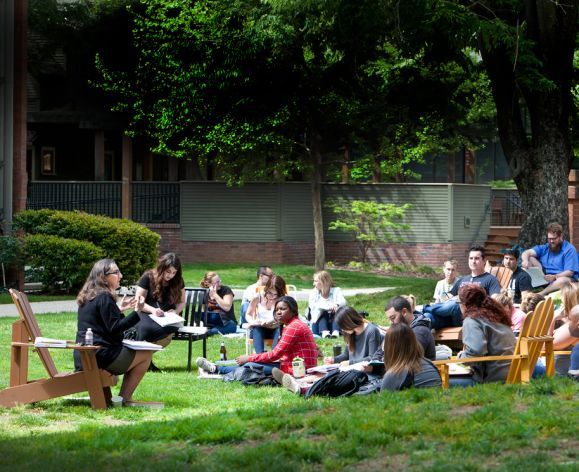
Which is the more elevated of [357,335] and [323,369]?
[357,335]

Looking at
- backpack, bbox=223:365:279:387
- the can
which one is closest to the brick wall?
backpack, bbox=223:365:279:387

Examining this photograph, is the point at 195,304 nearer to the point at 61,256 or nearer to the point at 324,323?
the point at 324,323

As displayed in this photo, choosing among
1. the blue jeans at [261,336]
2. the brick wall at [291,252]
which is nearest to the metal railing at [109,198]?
the brick wall at [291,252]

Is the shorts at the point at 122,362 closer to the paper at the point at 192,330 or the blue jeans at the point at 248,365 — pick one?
the blue jeans at the point at 248,365

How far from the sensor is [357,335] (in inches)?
475

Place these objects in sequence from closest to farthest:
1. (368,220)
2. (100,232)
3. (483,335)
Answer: (483,335), (100,232), (368,220)

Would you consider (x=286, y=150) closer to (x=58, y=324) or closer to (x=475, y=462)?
(x=58, y=324)

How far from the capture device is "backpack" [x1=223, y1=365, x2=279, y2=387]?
499 inches

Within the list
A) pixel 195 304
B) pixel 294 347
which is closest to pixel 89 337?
pixel 294 347

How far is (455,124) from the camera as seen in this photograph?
3284 cm

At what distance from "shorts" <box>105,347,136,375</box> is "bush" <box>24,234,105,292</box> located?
42.6 feet

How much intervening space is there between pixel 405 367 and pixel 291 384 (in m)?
1.80

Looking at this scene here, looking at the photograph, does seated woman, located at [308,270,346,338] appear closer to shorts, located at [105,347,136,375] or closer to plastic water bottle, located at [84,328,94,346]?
shorts, located at [105,347,136,375]

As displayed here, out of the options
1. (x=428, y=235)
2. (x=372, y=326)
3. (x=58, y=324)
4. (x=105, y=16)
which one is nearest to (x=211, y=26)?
(x=105, y=16)
